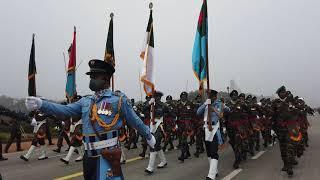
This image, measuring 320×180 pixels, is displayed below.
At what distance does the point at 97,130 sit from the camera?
4.82m

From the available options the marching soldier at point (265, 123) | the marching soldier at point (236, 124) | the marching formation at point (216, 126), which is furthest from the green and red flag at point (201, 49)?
→ the marching soldier at point (265, 123)

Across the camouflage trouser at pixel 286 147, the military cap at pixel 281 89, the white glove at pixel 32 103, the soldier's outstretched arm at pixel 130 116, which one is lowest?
the camouflage trouser at pixel 286 147

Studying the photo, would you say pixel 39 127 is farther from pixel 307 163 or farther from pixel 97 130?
pixel 97 130

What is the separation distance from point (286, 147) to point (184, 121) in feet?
14.3

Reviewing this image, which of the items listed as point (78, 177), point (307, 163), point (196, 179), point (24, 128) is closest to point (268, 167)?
point (307, 163)

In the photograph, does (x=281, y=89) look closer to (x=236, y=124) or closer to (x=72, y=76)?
(x=236, y=124)

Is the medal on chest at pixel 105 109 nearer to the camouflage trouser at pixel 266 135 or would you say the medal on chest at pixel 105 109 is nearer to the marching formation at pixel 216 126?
the marching formation at pixel 216 126

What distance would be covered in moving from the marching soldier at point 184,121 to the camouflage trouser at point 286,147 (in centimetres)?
317

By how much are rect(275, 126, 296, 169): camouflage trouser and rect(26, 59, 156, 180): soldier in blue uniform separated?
237 inches

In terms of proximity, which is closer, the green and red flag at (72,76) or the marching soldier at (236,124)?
the green and red flag at (72,76)

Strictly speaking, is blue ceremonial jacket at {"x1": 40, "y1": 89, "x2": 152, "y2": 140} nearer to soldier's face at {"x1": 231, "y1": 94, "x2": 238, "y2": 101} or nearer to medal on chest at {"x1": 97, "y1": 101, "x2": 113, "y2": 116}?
medal on chest at {"x1": 97, "y1": 101, "x2": 113, "y2": 116}

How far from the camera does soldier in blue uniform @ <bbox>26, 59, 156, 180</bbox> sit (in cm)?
479

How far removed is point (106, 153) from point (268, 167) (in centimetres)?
757

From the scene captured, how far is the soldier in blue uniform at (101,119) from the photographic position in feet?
15.7
